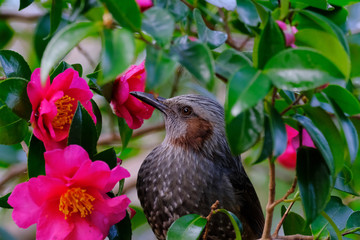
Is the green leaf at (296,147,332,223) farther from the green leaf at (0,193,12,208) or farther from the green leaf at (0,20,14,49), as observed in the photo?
the green leaf at (0,20,14,49)

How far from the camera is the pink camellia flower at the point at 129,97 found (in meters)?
1.65

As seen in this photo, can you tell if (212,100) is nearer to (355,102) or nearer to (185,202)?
(185,202)

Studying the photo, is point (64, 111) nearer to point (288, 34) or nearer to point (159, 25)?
point (159, 25)

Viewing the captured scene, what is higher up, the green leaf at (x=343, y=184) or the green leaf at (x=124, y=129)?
the green leaf at (x=343, y=184)

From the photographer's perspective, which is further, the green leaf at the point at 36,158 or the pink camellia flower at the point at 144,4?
the pink camellia flower at the point at 144,4

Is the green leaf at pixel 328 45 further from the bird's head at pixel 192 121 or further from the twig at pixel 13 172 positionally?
the twig at pixel 13 172

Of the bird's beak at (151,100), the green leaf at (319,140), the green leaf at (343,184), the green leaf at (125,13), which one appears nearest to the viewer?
the green leaf at (125,13)

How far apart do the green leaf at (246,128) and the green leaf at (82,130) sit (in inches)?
17.1

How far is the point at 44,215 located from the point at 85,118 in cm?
26

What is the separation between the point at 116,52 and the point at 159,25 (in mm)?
125

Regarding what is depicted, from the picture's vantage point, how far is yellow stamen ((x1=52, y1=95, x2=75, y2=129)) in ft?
4.91

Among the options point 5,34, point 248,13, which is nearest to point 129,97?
point 248,13

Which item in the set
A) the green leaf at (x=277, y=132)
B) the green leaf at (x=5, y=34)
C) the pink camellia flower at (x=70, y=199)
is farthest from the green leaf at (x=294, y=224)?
the green leaf at (x=5, y=34)

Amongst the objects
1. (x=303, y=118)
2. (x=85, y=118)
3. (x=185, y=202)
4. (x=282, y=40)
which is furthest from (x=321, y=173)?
(x=185, y=202)
